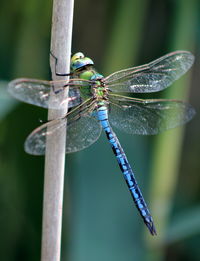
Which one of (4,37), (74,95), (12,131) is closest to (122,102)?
(74,95)

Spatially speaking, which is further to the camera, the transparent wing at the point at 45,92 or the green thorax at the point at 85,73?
the green thorax at the point at 85,73

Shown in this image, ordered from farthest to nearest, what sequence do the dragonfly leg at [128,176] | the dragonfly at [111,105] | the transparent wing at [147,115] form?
the transparent wing at [147,115] < the dragonfly leg at [128,176] < the dragonfly at [111,105]

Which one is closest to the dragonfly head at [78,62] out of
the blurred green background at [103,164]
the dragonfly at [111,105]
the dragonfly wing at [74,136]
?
the dragonfly at [111,105]

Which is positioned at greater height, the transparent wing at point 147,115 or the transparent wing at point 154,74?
the transparent wing at point 154,74

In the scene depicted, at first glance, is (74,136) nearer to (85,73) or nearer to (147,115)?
(85,73)

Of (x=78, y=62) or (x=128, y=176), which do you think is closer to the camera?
(x=78, y=62)

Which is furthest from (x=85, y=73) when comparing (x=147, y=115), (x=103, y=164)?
(x=103, y=164)

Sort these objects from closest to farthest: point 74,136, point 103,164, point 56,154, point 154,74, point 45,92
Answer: point 56,154
point 45,92
point 74,136
point 154,74
point 103,164

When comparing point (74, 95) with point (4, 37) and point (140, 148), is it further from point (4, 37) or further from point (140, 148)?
point (4, 37)

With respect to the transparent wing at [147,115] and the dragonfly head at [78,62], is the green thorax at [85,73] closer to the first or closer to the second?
the dragonfly head at [78,62]

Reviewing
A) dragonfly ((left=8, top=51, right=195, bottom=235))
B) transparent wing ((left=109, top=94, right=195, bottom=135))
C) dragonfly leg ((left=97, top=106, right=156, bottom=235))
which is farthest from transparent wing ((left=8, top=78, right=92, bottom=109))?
transparent wing ((left=109, top=94, right=195, bottom=135))
